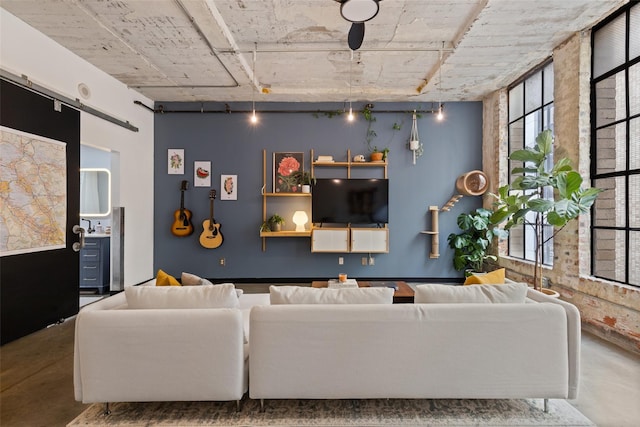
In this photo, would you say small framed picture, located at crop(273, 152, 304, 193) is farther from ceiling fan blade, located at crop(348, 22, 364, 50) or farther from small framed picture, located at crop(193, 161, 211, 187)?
ceiling fan blade, located at crop(348, 22, 364, 50)

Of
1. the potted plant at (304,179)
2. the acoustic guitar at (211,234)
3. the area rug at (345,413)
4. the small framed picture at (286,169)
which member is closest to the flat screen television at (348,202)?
the potted plant at (304,179)

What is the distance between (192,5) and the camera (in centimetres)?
277

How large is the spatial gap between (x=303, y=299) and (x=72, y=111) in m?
3.54

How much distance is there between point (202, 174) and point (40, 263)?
253cm

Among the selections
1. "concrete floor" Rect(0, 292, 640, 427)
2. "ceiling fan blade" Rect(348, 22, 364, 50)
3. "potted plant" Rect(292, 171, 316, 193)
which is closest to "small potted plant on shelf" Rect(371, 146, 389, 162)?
"potted plant" Rect(292, 171, 316, 193)

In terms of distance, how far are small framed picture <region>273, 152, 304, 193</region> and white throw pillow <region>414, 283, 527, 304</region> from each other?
3549mm

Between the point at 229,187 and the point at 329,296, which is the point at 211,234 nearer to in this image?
the point at 229,187

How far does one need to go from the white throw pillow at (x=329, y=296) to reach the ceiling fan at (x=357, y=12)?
179 cm

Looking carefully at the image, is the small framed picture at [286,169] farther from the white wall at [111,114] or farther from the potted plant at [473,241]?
the potted plant at [473,241]

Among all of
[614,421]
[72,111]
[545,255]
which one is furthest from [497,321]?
[72,111]

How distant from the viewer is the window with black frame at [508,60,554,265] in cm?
398

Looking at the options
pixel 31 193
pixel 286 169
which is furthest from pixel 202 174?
pixel 31 193

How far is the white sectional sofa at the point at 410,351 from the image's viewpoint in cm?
177

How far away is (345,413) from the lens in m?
1.85
